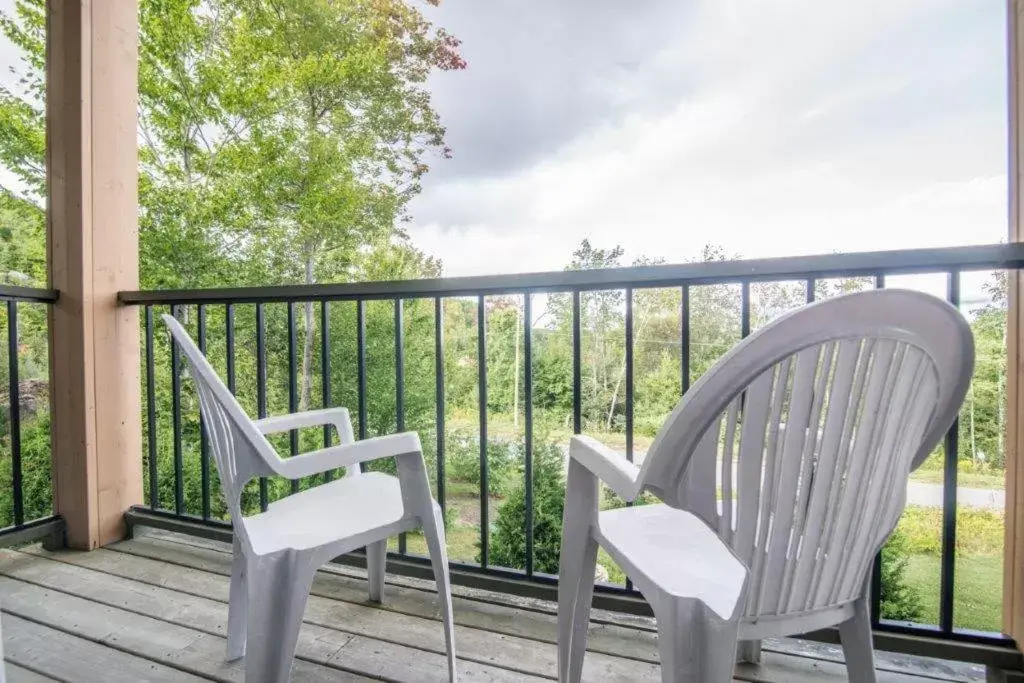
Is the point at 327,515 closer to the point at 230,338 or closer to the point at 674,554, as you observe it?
the point at 674,554

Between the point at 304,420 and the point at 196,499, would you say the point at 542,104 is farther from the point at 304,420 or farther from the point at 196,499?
the point at 304,420

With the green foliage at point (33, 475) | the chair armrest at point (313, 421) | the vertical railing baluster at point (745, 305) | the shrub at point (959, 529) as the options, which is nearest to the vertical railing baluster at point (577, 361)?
the vertical railing baluster at point (745, 305)

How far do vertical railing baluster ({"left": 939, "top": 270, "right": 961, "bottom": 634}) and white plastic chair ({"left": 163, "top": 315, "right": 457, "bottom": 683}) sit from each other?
46.8 inches

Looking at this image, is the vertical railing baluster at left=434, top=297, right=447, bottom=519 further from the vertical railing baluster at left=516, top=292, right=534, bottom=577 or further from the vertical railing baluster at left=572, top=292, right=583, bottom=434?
the vertical railing baluster at left=572, top=292, right=583, bottom=434

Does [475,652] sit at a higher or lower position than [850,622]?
lower

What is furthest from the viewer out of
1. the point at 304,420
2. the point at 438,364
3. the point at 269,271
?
the point at 269,271

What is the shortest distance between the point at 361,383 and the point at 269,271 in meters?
6.10

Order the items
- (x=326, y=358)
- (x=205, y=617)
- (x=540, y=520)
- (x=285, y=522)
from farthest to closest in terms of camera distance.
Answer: (x=540, y=520) < (x=326, y=358) < (x=205, y=617) < (x=285, y=522)

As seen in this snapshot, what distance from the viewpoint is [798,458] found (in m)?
0.67

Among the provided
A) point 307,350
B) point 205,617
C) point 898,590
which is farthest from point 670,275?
point 307,350

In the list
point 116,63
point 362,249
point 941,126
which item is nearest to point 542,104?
point 362,249

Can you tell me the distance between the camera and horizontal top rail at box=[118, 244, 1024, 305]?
3.50ft

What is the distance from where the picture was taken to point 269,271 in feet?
23.0

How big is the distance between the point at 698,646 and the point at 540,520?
20.0 ft
